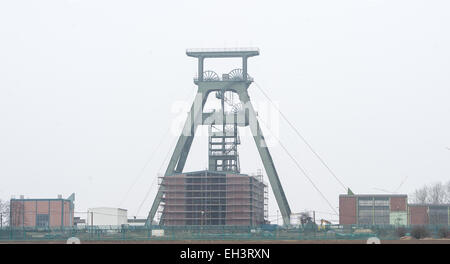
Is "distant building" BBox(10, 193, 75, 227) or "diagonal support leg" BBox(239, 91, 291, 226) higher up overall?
"diagonal support leg" BBox(239, 91, 291, 226)

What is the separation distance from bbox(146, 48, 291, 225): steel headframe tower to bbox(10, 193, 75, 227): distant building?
1209 inches

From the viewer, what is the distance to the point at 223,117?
103812mm

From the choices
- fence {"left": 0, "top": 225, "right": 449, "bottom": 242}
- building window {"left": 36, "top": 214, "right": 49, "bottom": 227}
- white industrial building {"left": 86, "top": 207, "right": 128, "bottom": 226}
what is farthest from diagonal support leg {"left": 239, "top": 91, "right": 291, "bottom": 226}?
building window {"left": 36, "top": 214, "right": 49, "bottom": 227}

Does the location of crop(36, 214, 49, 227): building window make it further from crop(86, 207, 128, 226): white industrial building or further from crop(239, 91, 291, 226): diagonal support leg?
crop(239, 91, 291, 226): diagonal support leg

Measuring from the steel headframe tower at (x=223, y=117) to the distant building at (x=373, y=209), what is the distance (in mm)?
9554

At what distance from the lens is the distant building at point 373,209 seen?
10794 cm

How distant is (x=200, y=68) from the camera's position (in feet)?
359

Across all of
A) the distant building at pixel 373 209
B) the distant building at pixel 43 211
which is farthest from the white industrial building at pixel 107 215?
the distant building at pixel 373 209

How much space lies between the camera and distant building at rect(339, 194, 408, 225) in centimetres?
10794

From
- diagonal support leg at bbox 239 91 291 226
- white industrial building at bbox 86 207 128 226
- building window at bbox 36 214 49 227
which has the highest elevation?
diagonal support leg at bbox 239 91 291 226
